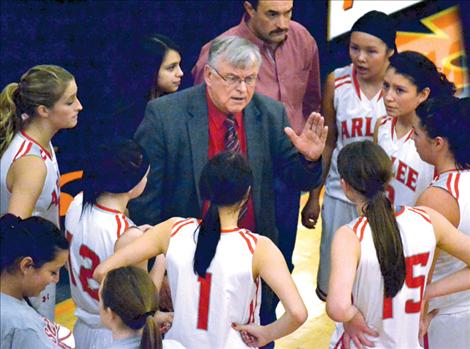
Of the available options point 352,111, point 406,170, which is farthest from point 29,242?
point 352,111

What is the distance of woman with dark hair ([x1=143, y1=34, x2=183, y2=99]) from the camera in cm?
534

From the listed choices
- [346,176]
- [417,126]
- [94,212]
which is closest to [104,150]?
[94,212]

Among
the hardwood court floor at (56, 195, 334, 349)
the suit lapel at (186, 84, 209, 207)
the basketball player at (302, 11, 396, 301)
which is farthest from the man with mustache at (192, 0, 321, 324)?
the suit lapel at (186, 84, 209, 207)

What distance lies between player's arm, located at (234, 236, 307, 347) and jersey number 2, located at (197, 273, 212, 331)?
130 mm

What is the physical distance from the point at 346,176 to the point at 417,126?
64 cm

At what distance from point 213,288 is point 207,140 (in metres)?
1.12

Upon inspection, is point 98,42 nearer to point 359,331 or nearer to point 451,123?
point 451,123

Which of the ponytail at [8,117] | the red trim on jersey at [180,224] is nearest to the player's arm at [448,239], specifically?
the red trim on jersey at [180,224]

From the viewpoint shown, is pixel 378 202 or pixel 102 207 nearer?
pixel 378 202

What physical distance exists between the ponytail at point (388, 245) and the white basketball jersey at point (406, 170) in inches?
50.9

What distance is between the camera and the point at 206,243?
3547mm

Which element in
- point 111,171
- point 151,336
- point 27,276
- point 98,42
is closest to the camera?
point 151,336

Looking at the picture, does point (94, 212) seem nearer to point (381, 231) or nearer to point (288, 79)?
point (381, 231)

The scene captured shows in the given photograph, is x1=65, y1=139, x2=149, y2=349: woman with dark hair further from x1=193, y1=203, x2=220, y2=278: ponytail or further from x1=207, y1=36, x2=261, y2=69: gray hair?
x1=207, y1=36, x2=261, y2=69: gray hair
